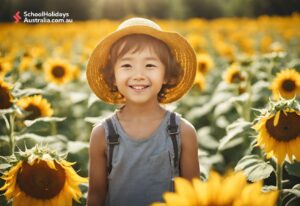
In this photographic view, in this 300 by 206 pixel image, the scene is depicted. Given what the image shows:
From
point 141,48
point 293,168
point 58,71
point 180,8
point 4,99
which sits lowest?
point 293,168

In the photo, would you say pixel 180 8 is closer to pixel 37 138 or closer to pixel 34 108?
pixel 34 108

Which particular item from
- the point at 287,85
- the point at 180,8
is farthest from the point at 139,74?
the point at 180,8

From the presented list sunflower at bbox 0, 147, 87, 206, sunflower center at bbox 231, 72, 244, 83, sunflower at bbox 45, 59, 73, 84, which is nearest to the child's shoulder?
sunflower at bbox 0, 147, 87, 206

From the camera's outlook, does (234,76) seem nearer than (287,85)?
No

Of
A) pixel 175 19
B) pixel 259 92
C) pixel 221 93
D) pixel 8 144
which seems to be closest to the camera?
pixel 8 144

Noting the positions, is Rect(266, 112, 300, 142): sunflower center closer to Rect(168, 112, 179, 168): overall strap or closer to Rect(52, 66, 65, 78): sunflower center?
Rect(168, 112, 179, 168): overall strap

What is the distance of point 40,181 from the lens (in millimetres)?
1837

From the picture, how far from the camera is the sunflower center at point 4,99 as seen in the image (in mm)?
2518

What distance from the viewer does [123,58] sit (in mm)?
2025

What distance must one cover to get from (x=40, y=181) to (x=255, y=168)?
974 mm

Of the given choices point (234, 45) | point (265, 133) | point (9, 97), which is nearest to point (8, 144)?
point (9, 97)

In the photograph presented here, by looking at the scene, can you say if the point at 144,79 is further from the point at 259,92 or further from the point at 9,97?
the point at 259,92

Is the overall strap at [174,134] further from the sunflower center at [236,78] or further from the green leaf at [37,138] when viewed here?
the sunflower center at [236,78]

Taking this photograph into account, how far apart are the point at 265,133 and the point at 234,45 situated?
590cm
